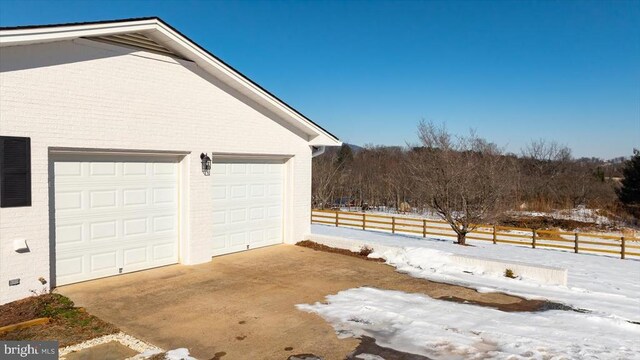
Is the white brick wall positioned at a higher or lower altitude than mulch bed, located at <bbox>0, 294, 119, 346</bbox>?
higher

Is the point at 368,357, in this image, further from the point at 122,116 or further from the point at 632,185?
the point at 632,185

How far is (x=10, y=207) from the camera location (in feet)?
22.1

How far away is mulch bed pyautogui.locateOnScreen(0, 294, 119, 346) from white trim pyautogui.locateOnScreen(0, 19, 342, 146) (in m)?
3.98

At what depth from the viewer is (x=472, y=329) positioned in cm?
600

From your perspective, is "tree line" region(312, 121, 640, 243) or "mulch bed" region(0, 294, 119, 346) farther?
"tree line" region(312, 121, 640, 243)

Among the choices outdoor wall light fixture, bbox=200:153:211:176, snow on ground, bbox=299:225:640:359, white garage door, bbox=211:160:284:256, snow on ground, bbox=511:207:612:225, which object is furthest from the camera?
snow on ground, bbox=511:207:612:225

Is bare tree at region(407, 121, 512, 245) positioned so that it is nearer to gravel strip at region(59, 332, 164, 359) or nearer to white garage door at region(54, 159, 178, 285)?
white garage door at region(54, 159, 178, 285)

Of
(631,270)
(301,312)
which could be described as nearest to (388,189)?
(631,270)

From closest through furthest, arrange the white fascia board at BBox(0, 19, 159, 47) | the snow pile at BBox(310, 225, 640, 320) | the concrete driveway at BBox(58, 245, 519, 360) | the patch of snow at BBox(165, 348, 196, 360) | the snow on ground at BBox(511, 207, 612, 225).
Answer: the patch of snow at BBox(165, 348, 196, 360), the concrete driveway at BBox(58, 245, 519, 360), the white fascia board at BBox(0, 19, 159, 47), the snow pile at BBox(310, 225, 640, 320), the snow on ground at BBox(511, 207, 612, 225)

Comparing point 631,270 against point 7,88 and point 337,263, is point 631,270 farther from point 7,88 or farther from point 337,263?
point 7,88

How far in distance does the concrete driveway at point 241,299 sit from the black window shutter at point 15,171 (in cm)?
181

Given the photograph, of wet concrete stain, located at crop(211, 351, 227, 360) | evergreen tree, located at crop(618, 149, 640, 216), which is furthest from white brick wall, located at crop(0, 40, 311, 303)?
evergreen tree, located at crop(618, 149, 640, 216)

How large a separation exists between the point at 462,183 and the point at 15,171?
14485mm

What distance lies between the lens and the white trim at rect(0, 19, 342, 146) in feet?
21.9
